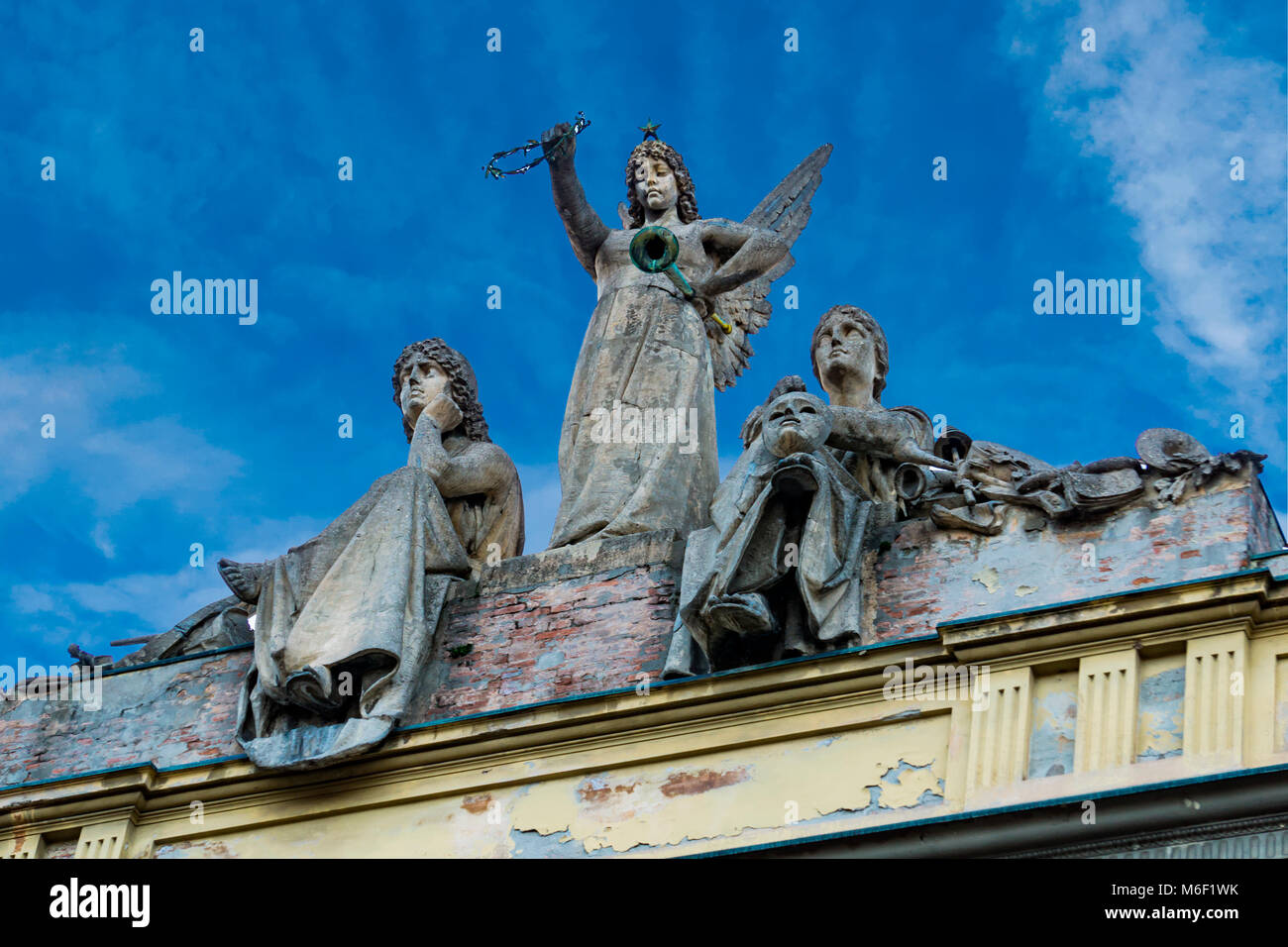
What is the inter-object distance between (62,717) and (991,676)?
5.60m

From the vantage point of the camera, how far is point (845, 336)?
630 inches

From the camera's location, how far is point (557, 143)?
668 inches

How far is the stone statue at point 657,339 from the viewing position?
631 inches

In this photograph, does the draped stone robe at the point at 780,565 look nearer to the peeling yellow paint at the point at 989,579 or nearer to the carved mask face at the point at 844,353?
the peeling yellow paint at the point at 989,579

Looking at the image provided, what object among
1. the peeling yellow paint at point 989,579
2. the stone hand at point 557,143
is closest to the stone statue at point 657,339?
the stone hand at point 557,143

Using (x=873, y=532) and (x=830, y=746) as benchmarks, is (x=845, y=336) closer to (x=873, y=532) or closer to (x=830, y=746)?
(x=873, y=532)

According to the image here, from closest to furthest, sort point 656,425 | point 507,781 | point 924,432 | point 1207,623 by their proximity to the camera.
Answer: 1. point 1207,623
2. point 507,781
3. point 924,432
4. point 656,425

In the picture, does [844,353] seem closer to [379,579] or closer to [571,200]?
[571,200]

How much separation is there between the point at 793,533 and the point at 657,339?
8.10 ft

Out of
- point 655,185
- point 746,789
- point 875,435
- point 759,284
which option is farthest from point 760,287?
point 746,789

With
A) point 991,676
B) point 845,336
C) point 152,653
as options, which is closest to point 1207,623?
point 991,676

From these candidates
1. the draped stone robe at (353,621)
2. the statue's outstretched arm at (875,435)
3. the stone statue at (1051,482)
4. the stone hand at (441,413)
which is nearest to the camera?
the stone statue at (1051,482)

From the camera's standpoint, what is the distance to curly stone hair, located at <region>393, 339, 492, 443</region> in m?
17.0

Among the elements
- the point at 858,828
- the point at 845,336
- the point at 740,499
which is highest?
the point at 845,336
